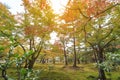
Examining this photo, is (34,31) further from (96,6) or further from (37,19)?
(96,6)

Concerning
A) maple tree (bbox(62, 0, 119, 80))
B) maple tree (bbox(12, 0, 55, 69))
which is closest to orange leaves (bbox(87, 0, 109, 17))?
maple tree (bbox(62, 0, 119, 80))

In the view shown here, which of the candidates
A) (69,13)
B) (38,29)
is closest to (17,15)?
(38,29)

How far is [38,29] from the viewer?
17266 mm

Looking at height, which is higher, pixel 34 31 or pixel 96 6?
pixel 96 6

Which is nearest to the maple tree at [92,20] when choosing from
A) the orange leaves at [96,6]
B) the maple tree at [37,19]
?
the orange leaves at [96,6]

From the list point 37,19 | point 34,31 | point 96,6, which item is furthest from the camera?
point 37,19

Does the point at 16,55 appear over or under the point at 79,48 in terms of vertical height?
under

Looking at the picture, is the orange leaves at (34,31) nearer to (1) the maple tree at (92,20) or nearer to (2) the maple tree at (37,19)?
(2) the maple tree at (37,19)

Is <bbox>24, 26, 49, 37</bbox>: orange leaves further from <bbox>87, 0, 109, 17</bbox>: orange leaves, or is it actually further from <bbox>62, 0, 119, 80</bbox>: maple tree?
<bbox>87, 0, 109, 17</bbox>: orange leaves

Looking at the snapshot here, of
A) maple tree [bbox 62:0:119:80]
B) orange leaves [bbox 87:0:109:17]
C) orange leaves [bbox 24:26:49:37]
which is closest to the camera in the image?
orange leaves [bbox 87:0:109:17]

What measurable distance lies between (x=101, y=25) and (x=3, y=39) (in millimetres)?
9530

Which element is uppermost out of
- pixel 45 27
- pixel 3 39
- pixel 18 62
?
pixel 45 27

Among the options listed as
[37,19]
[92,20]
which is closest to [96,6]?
[92,20]

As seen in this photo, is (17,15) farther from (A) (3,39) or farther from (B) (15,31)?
(A) (3,39)
